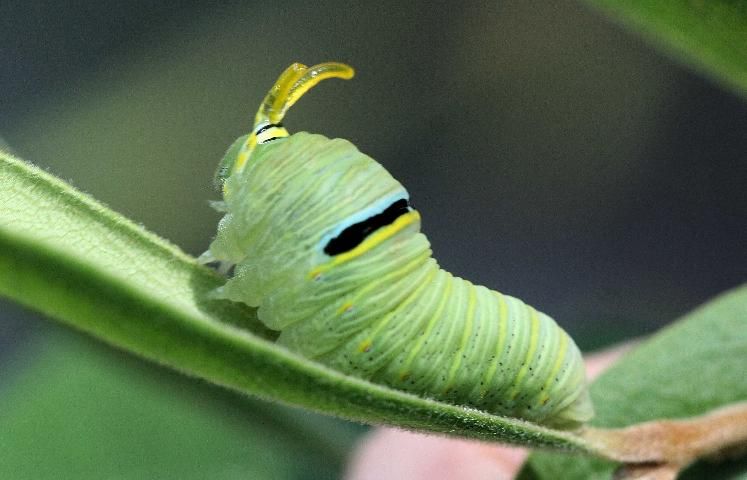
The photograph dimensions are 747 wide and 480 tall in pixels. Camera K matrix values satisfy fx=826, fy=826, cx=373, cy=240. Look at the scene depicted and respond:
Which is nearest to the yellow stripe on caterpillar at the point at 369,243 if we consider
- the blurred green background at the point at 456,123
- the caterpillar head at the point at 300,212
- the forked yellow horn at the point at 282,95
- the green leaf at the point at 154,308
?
the caterpillar head at the point at 300,212

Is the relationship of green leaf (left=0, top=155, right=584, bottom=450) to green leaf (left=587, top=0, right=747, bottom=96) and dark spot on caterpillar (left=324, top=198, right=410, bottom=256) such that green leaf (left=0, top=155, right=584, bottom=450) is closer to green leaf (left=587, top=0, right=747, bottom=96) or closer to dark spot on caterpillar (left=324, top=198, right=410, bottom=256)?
dark spot on caterpillar (left=324, top=198, right=410, bottom=256)

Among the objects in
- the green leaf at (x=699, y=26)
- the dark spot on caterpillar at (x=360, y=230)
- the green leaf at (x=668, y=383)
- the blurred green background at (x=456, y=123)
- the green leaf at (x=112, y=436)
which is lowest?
the green leaf at (x=112, y=436)

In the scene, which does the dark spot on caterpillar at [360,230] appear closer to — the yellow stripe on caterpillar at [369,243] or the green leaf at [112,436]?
the yellow stripe on caterpillar at [369,243]

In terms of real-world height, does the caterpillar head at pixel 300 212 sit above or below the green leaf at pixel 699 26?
below

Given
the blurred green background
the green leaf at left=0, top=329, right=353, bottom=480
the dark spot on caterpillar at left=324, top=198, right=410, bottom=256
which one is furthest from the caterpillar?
the blurred green background

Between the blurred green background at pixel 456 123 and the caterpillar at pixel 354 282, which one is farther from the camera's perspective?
the blurred green background at pixel 456 123

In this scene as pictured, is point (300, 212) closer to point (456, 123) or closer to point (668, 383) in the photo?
point (668, 383)
